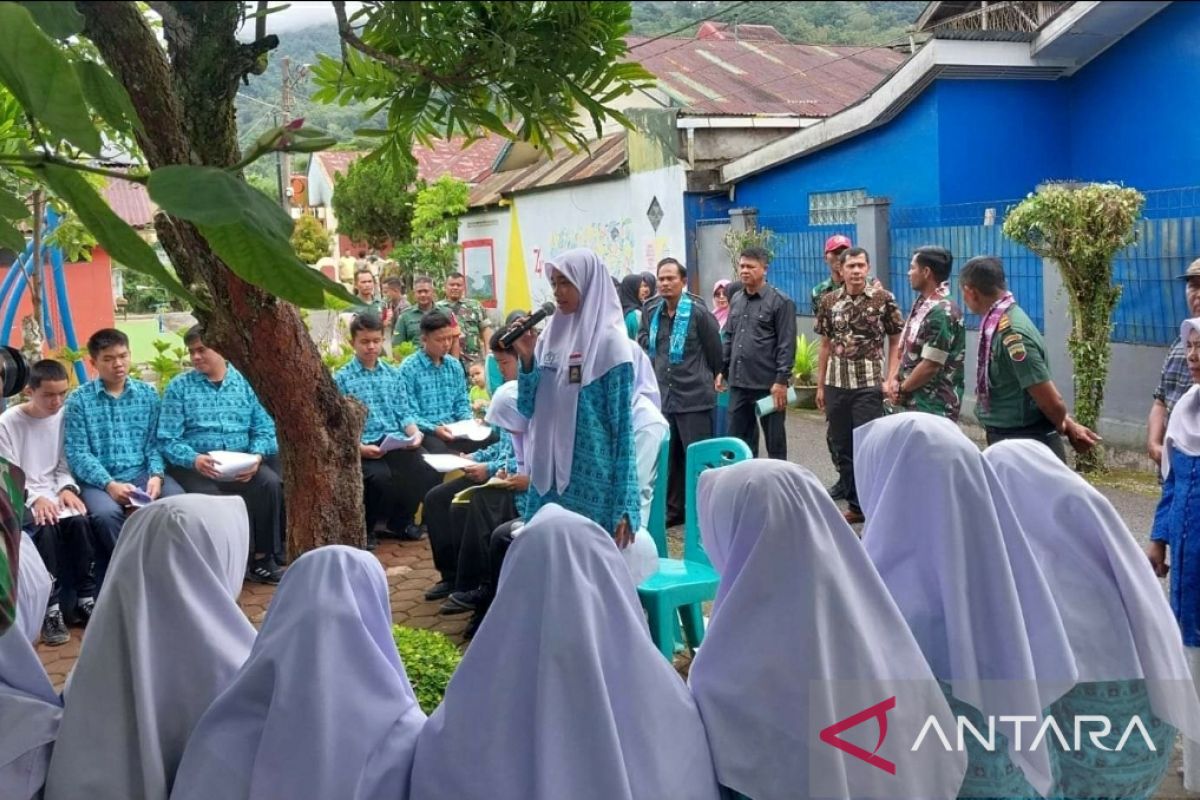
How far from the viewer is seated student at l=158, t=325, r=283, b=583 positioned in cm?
614

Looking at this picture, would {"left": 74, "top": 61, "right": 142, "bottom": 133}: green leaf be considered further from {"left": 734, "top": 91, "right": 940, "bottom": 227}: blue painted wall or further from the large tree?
{"left": 734, "top": 91, "right": 940, "bottom": 227}: blue painted wall

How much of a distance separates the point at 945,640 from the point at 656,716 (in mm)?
705

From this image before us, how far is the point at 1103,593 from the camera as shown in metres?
2.53

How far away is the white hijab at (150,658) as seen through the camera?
6.75ft

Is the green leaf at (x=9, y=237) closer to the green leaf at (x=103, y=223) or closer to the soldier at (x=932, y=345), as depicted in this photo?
the green leaf at (x=103, y=223)

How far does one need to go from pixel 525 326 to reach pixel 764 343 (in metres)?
3.04

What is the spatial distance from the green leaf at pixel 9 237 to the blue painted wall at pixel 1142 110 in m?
10.0

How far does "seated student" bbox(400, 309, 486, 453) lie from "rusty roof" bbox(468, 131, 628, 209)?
6924 mm

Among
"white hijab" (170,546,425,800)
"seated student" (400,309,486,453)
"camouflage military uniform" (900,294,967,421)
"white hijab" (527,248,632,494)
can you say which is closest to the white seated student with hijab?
"white hijab" (170,546,425,800)

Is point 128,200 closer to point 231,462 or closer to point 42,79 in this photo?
point 231,462

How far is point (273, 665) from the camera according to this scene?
2.01 meters

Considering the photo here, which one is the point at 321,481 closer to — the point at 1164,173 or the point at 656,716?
the point at 656,716

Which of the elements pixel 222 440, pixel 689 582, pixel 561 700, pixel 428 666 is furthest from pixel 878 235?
pixel 561 700

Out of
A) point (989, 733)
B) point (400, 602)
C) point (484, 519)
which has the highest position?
point (989, 733)
